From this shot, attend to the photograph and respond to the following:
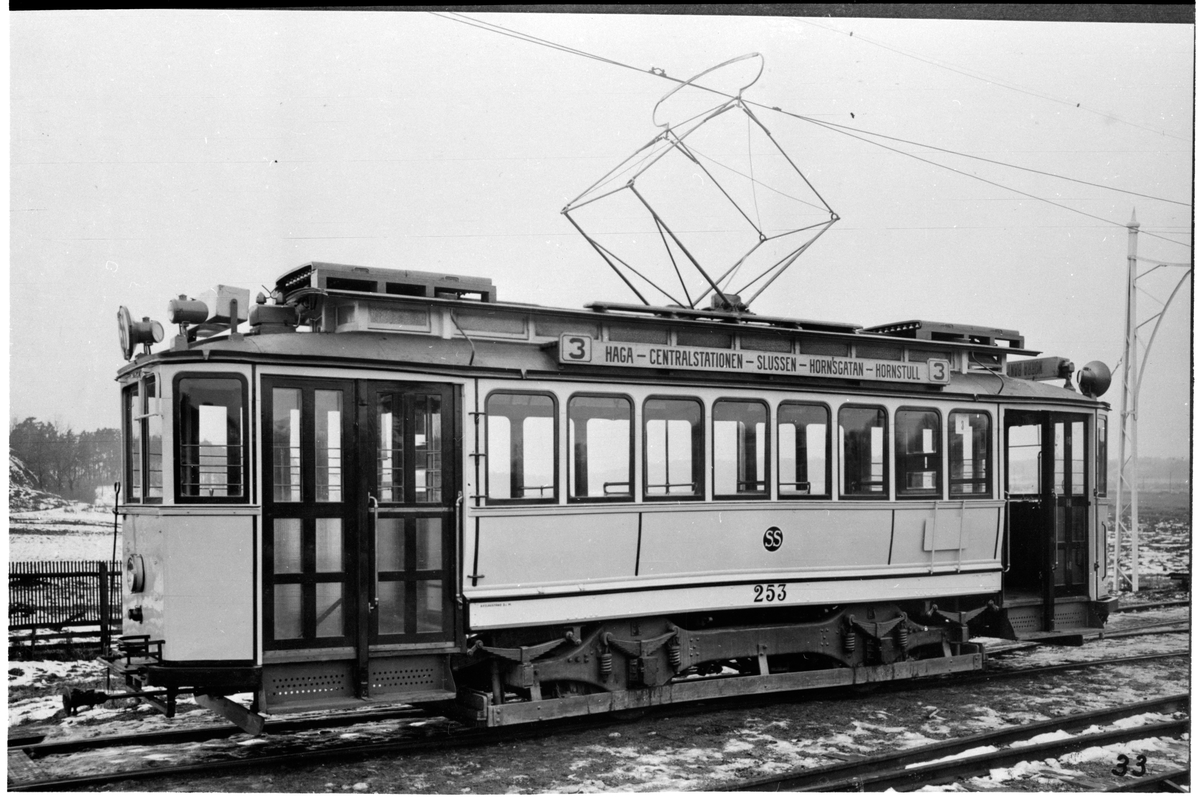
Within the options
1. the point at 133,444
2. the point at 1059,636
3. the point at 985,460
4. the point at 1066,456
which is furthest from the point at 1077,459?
the point at 133,444

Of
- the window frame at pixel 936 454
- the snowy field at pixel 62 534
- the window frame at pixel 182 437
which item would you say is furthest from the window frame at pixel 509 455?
the snowy field at pixel 62 534

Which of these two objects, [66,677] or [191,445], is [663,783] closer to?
[191,445]

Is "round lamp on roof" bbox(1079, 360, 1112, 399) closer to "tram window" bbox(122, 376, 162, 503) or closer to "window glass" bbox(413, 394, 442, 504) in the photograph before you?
"window glass" bbox(413, 394, 442, 504)

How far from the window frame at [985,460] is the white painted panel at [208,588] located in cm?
688

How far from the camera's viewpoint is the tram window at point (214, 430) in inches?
286

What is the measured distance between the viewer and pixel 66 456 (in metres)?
10.6

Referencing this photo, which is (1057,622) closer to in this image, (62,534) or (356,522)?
(356,522)

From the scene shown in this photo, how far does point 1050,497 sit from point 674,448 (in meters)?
4.92

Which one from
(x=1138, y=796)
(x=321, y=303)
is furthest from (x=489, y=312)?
(x=1138, y=796)

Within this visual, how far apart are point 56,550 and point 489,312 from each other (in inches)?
290

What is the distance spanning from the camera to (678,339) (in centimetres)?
931

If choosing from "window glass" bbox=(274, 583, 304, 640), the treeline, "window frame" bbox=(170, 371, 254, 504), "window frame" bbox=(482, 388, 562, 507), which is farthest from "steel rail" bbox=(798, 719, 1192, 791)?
the treeline

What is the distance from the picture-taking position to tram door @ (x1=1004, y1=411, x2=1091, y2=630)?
11.4 m

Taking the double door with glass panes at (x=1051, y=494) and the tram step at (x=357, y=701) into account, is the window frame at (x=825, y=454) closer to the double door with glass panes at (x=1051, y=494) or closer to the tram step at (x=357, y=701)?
the double door with glass panes at (x=1051, y=494)
